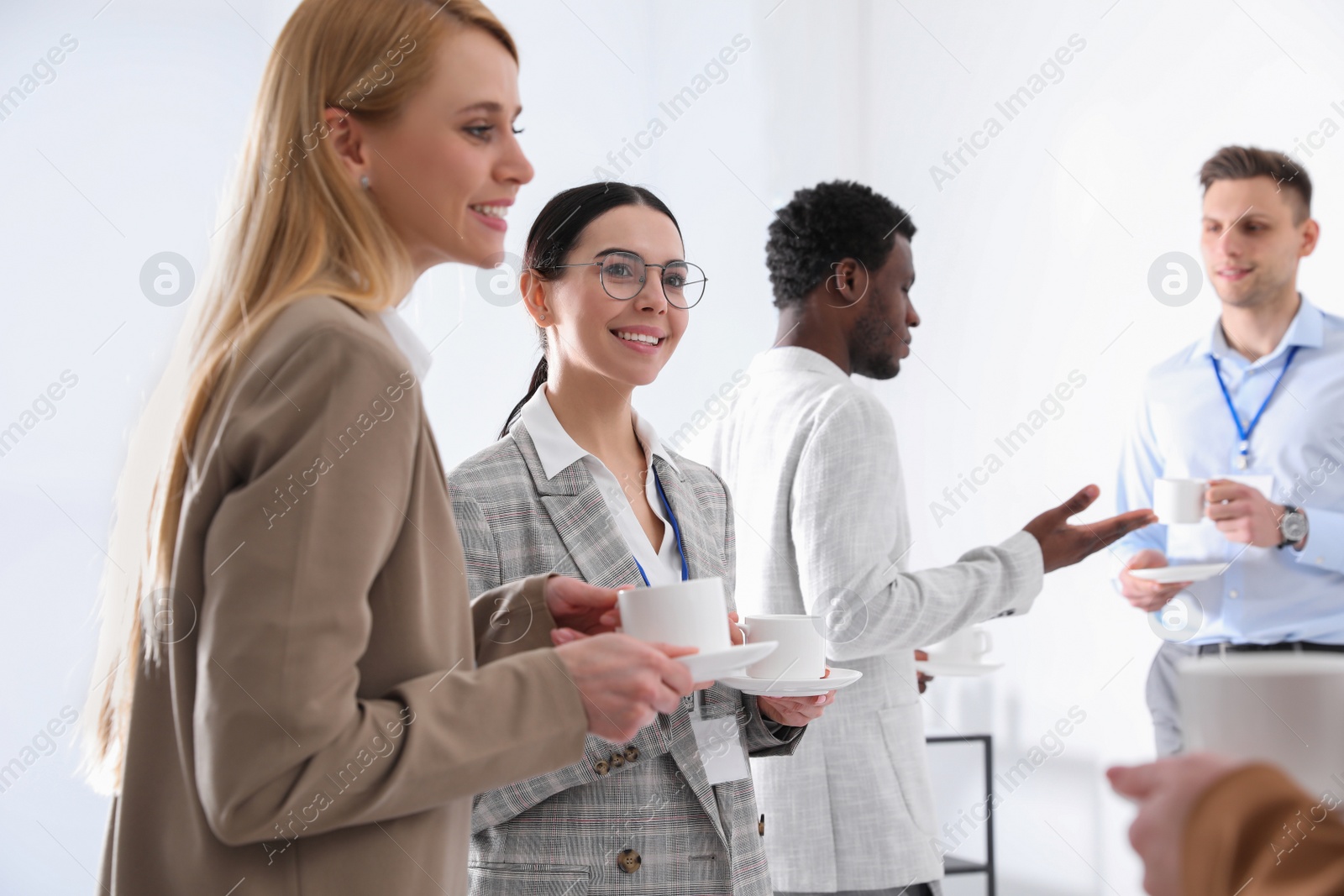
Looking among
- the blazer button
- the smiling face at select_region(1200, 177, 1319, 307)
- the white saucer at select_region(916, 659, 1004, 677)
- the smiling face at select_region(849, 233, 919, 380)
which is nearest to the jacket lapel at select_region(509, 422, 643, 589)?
the blazer button

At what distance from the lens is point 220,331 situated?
80cm

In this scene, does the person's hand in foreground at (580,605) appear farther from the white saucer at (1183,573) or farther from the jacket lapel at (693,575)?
the white saucer at (1183,573)

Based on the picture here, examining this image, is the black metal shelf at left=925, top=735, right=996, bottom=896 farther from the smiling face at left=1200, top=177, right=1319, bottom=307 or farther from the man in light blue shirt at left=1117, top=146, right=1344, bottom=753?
the smiling face at left=1200, top=177, right=1319, bottom=307

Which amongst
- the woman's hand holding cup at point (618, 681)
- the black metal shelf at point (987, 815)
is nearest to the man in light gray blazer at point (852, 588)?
the woman's hand holding cup at point (618, 681)

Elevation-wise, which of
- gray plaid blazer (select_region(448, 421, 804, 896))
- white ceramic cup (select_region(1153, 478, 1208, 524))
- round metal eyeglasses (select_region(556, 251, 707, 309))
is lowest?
gray plaid blazer (select_region(448, 421, 804, 896))

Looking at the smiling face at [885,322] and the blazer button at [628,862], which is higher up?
the smiling face at [885,322]

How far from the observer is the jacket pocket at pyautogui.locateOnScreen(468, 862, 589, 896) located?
1175 mm

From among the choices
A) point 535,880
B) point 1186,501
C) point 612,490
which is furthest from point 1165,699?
point 535,880

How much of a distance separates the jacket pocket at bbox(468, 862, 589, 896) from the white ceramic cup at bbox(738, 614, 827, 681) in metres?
0.33

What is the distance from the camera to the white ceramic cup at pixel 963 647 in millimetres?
2406

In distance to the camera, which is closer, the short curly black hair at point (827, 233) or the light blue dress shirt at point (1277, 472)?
the light blue dress shirt at point (1277, 472)

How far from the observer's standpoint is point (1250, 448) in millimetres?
2191

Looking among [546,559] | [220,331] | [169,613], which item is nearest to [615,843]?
A: [546,559]

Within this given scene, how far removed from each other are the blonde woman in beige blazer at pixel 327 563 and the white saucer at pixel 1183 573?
5.15 ft
